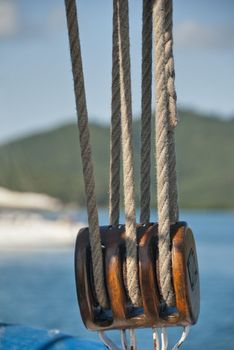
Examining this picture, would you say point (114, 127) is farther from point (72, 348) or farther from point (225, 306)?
point (225, 306)

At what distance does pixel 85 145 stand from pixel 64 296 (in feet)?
56.3

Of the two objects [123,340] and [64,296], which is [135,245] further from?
[64,296]

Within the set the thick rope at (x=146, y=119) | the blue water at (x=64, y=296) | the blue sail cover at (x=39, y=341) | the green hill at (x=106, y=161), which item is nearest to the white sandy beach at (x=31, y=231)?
the blue water at (x=64, y=296)

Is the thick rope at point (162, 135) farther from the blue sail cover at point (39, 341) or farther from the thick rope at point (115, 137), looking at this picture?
the blue sail cover at point (39, 341)

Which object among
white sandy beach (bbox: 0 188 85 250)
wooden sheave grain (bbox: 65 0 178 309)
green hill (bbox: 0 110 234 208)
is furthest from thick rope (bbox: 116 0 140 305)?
green hill (bbox: 0 110 234 208)

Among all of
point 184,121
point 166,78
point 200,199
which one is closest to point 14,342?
point 166,78

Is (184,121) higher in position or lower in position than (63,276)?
lower

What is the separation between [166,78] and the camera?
249 centimetres

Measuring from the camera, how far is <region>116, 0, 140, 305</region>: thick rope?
242 cm

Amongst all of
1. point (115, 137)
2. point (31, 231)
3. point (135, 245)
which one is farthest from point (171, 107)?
point (31, 231)

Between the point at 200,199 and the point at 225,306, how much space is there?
10267cm

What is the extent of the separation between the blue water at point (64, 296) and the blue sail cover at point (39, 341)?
224 inches

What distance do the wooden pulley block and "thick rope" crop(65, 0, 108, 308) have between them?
0.07ft

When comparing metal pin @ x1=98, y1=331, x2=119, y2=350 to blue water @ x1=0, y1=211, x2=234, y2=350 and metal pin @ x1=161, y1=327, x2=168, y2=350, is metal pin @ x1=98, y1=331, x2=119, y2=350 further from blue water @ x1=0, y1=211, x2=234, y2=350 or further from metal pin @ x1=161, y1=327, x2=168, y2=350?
blue water @ x1=0, y1=211, x2=234, y2=350
